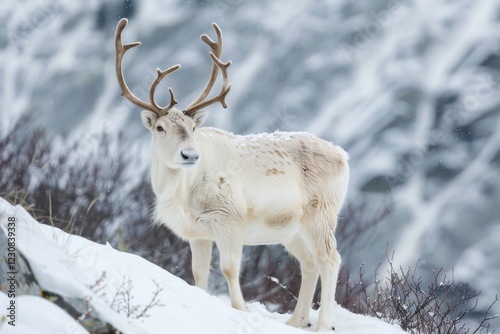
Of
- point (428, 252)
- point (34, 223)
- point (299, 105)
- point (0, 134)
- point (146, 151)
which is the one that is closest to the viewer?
point (34, 223)

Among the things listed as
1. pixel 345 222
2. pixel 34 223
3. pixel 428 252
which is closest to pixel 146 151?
pixel 345 222

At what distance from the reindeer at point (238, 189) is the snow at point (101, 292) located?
49.9 inches

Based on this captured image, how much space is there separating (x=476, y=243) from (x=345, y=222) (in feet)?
114

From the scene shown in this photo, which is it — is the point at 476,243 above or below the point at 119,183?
below

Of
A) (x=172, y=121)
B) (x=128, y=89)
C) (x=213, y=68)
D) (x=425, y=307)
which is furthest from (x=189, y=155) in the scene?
(x=425, y=307)

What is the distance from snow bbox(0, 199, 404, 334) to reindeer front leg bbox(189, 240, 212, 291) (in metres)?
1.51

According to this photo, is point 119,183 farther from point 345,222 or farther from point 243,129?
point 243,129

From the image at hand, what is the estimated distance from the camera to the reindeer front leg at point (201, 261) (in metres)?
8.59

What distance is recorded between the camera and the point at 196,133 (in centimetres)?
853

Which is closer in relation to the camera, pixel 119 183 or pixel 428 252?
pixel 119 183

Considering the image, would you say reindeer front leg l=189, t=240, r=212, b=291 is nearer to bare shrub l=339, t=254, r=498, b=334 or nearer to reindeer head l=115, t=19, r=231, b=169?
reindeer head l=115, t=19, r=231, b=169

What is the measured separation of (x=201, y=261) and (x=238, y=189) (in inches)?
35.0

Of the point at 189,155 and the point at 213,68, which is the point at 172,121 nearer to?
the point at 189,155

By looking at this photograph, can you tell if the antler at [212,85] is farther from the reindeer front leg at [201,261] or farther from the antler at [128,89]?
the reindeer front leg at [201,261]
